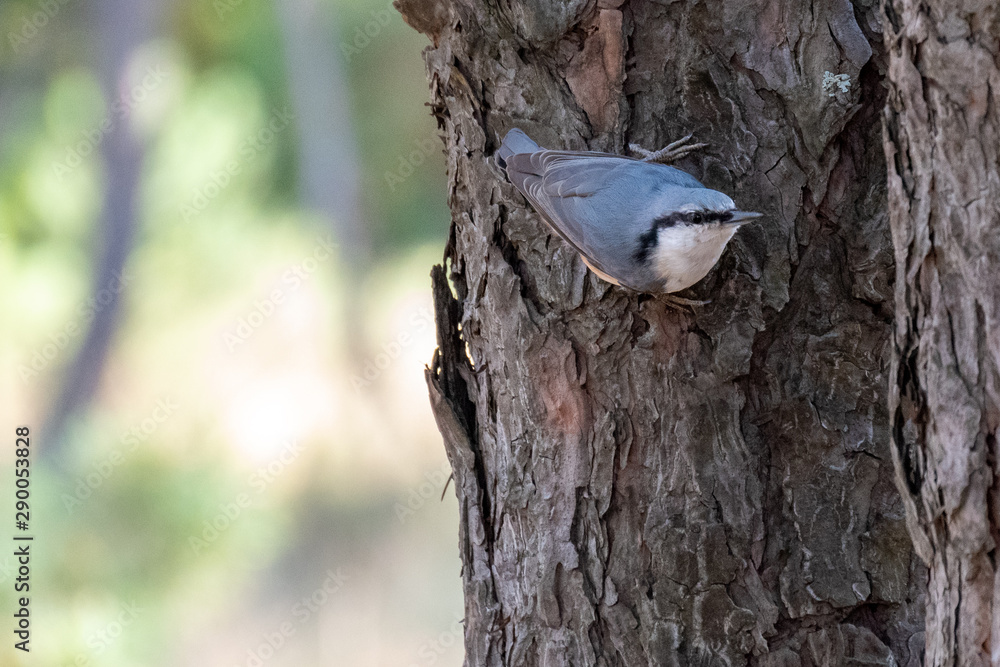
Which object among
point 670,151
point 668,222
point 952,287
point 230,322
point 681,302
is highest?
point 230,322

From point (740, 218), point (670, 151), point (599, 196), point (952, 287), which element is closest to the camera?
point (952, 287)

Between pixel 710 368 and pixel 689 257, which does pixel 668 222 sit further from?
pixel 710 368

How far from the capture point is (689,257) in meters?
1.35

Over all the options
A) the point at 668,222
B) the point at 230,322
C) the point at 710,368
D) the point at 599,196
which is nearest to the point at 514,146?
the point at 599,196

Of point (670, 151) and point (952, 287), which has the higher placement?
point (670, 151)

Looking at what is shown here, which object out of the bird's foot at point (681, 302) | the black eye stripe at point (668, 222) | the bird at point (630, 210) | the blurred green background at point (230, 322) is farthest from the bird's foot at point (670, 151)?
the blurred green background at point (230, 322)

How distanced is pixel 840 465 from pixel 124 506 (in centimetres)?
265

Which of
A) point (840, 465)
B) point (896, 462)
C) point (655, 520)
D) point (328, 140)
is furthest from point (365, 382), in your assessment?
point (896, 462)

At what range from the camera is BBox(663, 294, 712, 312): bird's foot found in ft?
4.50

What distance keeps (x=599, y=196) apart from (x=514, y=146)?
0.66ft

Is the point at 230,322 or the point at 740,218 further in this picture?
the point at 230,322

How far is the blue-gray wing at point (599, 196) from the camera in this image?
1.40m

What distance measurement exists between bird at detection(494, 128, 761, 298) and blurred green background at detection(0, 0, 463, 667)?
1551mm

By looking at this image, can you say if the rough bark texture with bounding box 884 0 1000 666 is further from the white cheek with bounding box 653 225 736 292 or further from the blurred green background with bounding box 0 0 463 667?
the blurred green background with bounding box 0 0 463 667
